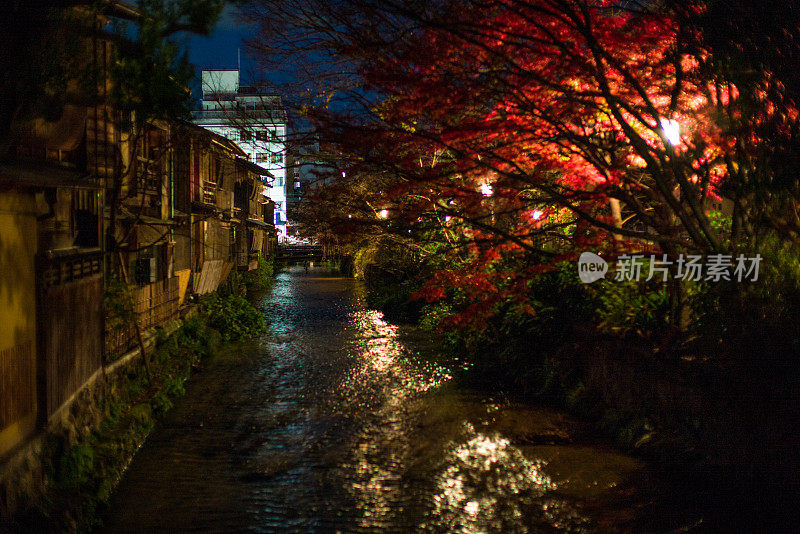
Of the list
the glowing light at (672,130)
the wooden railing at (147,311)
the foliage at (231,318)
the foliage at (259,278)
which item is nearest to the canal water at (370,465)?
the wooden railing at (147,311)

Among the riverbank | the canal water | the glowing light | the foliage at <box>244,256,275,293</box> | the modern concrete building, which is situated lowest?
the canal water

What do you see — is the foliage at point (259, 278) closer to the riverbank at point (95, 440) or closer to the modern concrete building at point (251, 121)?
the modern concrete building at point (251, 121)

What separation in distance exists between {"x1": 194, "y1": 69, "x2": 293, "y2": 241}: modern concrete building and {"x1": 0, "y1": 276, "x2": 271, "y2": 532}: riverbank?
17.3 feet

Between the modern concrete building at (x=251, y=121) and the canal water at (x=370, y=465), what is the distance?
550 cm

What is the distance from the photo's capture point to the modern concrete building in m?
13.6

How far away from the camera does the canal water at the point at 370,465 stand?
7.41 m

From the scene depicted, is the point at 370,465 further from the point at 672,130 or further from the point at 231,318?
the point at 231,318

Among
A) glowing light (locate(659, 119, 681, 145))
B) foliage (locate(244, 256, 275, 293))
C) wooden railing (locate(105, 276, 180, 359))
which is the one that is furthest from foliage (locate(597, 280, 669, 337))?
foliage (locate(244, 256, 275, 293))

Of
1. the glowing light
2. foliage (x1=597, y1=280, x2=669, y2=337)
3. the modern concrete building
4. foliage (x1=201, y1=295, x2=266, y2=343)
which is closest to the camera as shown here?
the glowing light

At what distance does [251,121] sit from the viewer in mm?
15602

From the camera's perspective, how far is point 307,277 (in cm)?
5097

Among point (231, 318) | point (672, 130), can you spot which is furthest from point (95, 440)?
point (231, 318)

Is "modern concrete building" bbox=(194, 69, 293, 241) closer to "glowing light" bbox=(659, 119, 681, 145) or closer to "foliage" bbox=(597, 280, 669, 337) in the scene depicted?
"glowing light" bbox=(659, 119, 681, 145)

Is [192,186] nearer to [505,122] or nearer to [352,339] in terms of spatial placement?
[352,339]
